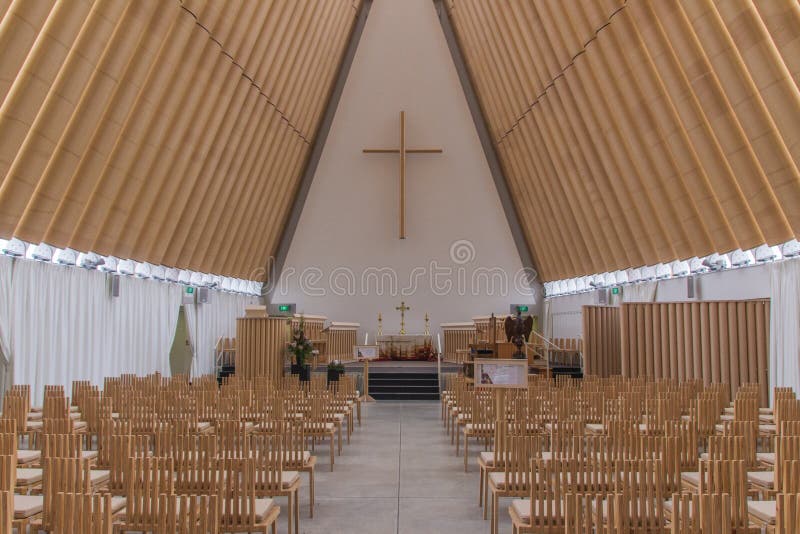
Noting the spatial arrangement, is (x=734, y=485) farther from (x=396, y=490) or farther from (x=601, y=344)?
(x=601, y=344)

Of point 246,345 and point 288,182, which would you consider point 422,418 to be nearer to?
point 246,345

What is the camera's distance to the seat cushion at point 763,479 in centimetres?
508

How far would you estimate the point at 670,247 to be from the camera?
14469 millimetres

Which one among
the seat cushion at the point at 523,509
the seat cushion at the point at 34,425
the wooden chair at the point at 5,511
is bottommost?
the seat cushion at the point at 523,509

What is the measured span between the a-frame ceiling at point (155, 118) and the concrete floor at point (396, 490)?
19.1ft

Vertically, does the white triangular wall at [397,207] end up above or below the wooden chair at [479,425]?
above

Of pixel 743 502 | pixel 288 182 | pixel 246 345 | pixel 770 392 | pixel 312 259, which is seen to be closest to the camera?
pixel 743 502

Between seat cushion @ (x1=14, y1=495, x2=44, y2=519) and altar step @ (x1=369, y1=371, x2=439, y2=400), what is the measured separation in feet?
42.2

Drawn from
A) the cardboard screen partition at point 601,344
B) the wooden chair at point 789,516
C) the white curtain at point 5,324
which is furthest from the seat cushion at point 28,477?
the cardboard screen partition at point 601,344

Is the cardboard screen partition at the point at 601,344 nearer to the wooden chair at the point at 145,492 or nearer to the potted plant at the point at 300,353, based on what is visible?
the potted plant at the point at 300,353

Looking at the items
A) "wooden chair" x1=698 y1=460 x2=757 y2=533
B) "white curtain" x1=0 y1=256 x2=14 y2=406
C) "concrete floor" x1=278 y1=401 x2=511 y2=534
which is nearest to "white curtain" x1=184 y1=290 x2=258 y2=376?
"white curtain" x1=0 y1=256 x2=14 y2=406

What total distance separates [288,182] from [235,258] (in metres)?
3.21

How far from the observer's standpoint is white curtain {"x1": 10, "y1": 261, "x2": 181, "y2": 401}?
11.7 m

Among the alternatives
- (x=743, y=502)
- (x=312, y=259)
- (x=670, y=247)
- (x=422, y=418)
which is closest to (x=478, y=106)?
(x=312, y=259)
